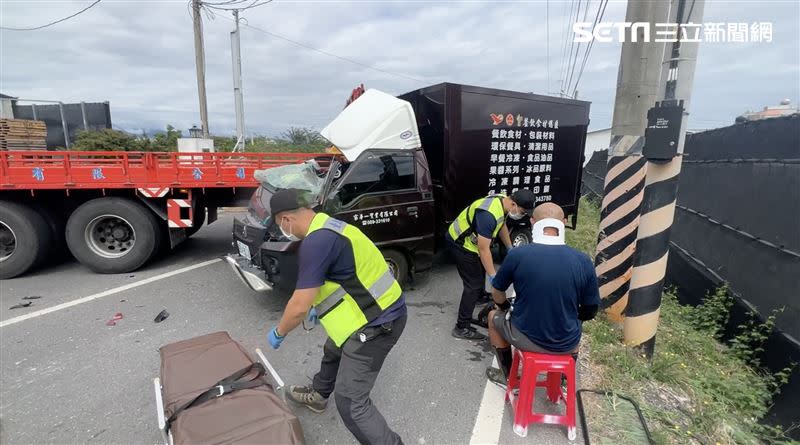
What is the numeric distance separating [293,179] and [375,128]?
3.67 feet

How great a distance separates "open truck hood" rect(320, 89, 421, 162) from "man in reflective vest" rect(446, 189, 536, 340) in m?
1.42

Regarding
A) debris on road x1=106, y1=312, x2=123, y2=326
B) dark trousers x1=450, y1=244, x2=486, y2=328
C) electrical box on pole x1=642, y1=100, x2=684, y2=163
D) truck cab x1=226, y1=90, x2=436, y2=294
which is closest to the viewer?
electrical box on pole x1=642, y1=100, x2=684, y2=163

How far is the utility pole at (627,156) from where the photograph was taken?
3365 mm

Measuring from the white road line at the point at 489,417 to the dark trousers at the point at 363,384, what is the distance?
0.60 m

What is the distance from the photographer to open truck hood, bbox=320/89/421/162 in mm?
4523

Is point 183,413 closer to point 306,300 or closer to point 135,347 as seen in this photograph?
point 306,300

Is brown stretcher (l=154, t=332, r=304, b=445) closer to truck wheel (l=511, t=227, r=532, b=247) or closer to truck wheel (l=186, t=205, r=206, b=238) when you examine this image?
truck wheel (l=186, t=205, r=206, b=238)

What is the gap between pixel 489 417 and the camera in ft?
8.61

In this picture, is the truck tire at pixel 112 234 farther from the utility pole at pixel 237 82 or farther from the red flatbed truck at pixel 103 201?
the utility pole at pixel 237 82

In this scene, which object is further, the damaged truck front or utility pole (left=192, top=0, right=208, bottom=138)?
utility pole (left=192, top=0, right=208, bottom=138)

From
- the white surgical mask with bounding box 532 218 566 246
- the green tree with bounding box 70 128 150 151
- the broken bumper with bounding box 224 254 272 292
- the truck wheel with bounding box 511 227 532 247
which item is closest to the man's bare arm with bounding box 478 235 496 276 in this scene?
→ the white surgical mask with bounding box 532 218 566 246

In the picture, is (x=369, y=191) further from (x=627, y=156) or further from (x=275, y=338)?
(x=627, y=156)

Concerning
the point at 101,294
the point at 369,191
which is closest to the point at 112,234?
the point at 101,294

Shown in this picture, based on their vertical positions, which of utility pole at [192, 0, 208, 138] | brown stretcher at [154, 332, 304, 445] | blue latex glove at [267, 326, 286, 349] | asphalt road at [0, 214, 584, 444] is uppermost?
utility pole at [192, 0, 208, 138]
